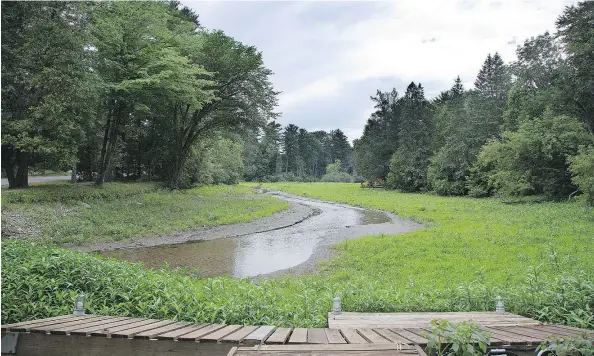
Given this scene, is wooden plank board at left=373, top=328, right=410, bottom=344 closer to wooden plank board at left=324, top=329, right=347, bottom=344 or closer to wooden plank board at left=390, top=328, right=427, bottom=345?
wooden plank board at left=390, top=328, right=427, bottom=345

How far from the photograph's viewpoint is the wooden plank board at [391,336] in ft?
9.98

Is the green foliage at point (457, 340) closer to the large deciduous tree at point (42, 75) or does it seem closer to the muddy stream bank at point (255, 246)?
the muddy stream bank at point (255, 246)

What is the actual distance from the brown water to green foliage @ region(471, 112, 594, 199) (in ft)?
31.1

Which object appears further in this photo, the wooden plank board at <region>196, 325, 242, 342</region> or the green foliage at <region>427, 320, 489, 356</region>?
the wooden plank board at <region>196, 325, 242, 342</region>

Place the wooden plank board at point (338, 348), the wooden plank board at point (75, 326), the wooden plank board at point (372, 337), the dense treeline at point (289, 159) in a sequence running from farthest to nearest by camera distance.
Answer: the dense treeline at point (289, 159)
the wooden plank board at point (75, 326)
the wooden plank board at point (372, 337)
the wooden plank board at point (338, 348)

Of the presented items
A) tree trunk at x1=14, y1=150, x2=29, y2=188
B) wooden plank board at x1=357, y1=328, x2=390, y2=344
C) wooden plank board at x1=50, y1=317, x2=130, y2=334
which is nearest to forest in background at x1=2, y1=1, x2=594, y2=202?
tree trunk at x1=14, y1=150, x2=29, y2=188

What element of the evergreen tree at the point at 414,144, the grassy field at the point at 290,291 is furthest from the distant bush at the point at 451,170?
the grassy field at the point at 290,291

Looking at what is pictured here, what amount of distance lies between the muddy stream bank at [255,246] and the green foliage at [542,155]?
8.91 meters

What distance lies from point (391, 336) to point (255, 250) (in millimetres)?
9393

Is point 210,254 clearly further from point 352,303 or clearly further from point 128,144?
point 128,144

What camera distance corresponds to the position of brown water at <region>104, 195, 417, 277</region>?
10070 millimetres

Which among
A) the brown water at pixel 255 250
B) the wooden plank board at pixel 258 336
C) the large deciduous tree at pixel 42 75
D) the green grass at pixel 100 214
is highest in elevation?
the large deciduous tree at pixel 42 75

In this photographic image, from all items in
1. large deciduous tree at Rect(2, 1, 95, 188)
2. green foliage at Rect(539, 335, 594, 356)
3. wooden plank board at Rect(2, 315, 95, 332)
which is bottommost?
wooden plank board at Rect(2, 315, 95, 332)

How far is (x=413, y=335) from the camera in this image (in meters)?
3.27
